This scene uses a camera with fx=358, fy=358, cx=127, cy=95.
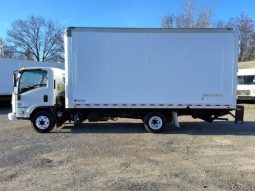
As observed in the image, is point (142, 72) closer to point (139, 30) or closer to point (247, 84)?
point (139, 30)

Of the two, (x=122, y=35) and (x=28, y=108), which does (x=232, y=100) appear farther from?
(x=28, y=108)

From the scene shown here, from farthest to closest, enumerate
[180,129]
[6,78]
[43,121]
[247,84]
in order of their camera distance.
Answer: [247,84], [6,78], [180,129], [43,121]

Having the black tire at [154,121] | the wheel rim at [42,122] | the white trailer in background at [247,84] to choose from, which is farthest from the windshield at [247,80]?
the wheel rim at [42,122]

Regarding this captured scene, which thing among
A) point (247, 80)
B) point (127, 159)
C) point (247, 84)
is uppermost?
point (247, 80)

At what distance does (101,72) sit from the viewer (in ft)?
41.2

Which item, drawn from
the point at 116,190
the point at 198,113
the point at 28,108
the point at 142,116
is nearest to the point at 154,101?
the point at 142,116

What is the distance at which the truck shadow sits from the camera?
13062 millimetres

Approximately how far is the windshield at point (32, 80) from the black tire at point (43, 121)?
3.19 feet

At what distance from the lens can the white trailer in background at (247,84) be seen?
27.1 m

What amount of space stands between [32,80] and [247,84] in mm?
19454

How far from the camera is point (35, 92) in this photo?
12.6 m

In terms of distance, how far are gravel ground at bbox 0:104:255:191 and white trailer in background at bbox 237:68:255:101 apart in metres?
14.4

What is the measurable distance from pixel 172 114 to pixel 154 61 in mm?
2006

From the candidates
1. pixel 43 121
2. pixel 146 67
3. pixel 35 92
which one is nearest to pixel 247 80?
pixel 146 67
